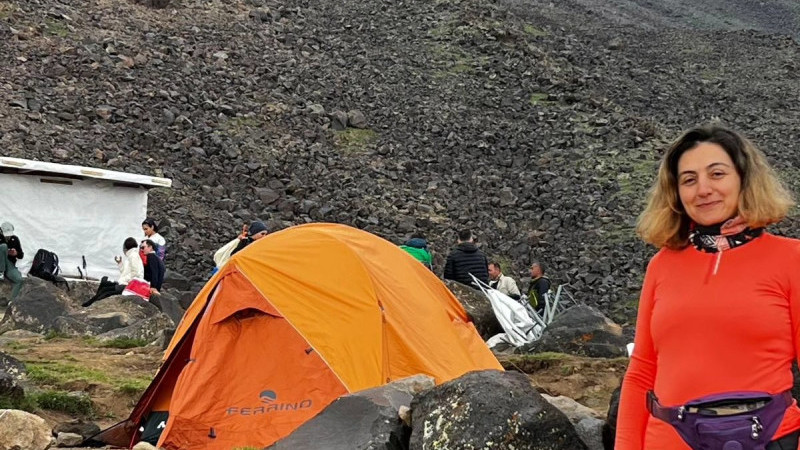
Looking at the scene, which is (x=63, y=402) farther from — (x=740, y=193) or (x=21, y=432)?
(x=740, y=193)

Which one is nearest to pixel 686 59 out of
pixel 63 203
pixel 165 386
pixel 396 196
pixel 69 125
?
pixel 396 196

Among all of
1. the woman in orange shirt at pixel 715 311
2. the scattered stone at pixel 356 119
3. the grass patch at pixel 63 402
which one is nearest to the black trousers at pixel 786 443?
the woman in orange shirt at pixel 715 311

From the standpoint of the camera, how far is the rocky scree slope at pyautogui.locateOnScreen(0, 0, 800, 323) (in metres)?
27.0

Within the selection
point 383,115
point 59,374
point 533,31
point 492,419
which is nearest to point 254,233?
point 59,374

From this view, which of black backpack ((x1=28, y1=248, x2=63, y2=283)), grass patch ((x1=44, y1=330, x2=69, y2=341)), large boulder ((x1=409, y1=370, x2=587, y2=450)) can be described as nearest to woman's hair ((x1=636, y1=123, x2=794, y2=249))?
large boulder ((x1=409, y1=370, x2=587, y2=450))

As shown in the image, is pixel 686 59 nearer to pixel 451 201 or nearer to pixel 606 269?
pixel 451 201

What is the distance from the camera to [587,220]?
2819 centimetres

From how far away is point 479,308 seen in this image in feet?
51.4

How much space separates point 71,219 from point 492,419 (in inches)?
622

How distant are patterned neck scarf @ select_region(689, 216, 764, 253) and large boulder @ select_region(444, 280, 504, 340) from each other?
11941 mm

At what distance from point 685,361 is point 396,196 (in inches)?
1038

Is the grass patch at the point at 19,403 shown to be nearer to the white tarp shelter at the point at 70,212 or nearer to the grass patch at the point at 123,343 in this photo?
the grass patch at the point at 123,343

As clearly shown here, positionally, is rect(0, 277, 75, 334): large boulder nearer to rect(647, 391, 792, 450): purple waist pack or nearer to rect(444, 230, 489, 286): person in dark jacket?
rect(444, 230, 489, 286): person in dark jacket

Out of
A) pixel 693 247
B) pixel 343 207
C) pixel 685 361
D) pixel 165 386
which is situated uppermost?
pixel 693 247
